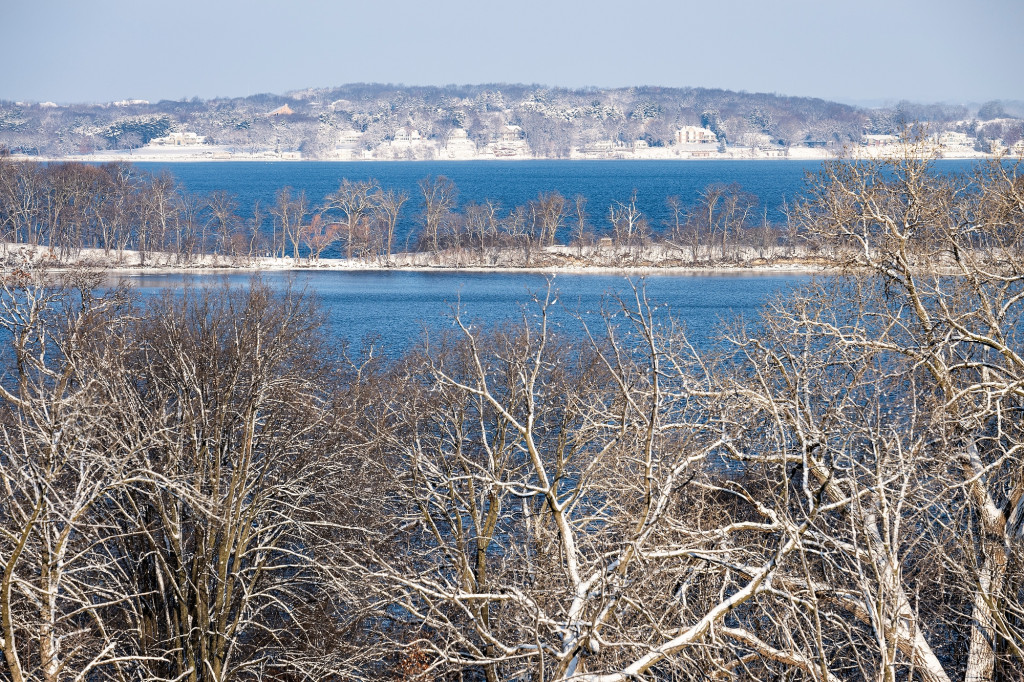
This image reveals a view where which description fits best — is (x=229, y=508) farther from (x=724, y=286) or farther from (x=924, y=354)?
(x=724, y=286)

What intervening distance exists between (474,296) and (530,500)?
4582cm

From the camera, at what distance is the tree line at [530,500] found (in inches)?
479

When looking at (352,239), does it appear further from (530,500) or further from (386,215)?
(530,500)

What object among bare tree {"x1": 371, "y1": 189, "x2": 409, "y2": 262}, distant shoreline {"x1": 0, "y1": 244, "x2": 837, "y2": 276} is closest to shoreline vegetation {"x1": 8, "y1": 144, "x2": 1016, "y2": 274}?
distant shoreline {"x1": 0, "y1": 244, "x2": 837, "y2": 276}

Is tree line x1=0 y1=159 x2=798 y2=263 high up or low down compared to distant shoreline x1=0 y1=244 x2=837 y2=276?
up

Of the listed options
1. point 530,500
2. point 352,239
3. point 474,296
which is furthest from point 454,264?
point 530,500

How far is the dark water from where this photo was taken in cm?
5168

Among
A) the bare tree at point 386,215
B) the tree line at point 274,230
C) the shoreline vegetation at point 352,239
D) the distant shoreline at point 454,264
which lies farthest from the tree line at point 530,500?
the bare tree at point 386,215

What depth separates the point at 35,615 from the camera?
16.4m

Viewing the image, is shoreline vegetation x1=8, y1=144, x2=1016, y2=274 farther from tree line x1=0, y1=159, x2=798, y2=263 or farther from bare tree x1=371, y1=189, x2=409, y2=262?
bare tree x1=371, y1=189, x2=409, y2=262

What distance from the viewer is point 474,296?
69562mm

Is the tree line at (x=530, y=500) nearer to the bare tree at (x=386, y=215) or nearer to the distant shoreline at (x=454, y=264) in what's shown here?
the distant shoreline at (x=454, y=264)

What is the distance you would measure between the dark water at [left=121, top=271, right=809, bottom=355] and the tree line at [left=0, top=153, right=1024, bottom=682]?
23269 mm

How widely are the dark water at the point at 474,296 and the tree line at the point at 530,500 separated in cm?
2327
